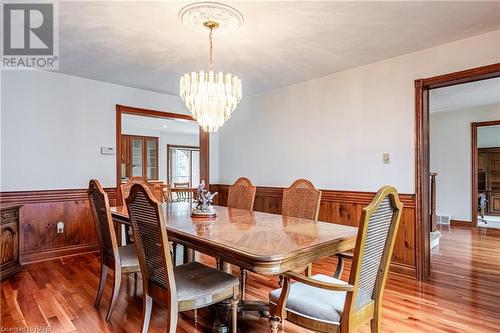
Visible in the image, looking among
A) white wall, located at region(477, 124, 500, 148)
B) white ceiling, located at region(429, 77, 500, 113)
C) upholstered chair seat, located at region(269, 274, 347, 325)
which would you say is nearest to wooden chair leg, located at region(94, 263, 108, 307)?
upholstered chair seat, located at region(269, 274, 347, 325)

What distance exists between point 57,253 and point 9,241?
0.75 meters

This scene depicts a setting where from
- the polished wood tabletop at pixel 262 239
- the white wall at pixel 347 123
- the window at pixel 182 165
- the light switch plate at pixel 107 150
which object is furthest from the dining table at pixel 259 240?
the window at pixel 182 165

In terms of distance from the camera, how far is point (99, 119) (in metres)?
4.22

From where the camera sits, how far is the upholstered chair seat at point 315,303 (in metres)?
1.46

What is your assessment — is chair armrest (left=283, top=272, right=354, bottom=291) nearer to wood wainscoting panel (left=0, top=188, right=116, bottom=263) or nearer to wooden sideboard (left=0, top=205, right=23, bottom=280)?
wooden sideboard (left=0, top=205, right=23, bottom=280)

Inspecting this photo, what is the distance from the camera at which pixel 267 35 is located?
8.91 feet

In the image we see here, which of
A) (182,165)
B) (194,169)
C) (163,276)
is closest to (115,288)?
(163,276)

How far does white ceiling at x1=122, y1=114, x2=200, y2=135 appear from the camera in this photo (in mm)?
7394

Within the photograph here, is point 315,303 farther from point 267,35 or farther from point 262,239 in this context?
point 267,35

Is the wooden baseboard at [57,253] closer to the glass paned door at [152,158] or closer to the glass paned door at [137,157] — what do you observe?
the glass paned door at [137,157]

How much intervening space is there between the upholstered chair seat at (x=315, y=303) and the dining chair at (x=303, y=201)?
0.97 meters

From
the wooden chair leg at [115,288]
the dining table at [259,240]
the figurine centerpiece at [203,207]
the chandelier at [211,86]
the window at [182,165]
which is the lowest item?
the wooden chair leg at [115,288]

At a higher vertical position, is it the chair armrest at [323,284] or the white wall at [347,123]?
the white wall at [347,123]

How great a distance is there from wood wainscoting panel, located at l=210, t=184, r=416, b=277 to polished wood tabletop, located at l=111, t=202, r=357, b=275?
1.50m
